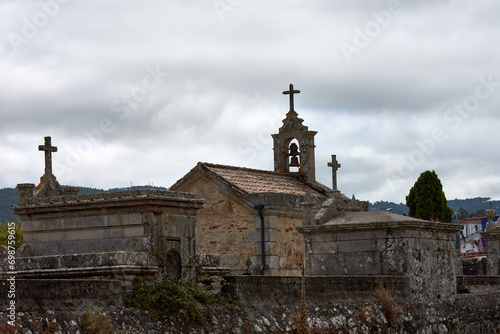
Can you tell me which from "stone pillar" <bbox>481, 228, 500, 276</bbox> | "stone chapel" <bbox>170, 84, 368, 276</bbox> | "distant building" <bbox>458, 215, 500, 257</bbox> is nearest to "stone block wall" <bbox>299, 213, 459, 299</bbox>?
"stone chapel" <bbox>170, 84, 368, 276</bbox>

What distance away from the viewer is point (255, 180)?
2159cm

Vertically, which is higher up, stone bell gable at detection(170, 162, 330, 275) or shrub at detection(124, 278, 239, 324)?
stone bell gable at detection(170, 162, 330, 275)

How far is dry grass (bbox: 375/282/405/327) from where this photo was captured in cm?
1290

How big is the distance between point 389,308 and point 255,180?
29.9ft

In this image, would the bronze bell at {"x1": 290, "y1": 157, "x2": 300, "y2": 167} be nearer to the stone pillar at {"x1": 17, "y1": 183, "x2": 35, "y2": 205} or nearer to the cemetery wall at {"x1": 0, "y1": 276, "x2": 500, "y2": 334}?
the cemetery wall at {"x1": 0, "y1": 276, "x2": 500, "y2": 334}

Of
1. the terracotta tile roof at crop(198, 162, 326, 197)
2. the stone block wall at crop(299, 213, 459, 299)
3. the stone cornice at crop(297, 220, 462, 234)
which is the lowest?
the stone block wall at crop(299, 213, 459, 299)

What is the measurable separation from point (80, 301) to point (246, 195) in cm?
1091

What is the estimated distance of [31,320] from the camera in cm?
795

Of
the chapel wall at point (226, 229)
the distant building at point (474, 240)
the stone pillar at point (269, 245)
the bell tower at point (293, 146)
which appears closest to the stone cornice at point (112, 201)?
the chapel wall at point (226, 229)

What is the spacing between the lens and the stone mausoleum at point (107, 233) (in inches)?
403

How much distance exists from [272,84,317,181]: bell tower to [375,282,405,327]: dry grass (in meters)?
11.1

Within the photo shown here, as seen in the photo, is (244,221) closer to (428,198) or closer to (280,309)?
(280,309)

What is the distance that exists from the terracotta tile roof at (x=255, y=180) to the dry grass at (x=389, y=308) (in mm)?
7085

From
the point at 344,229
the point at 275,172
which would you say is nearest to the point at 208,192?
the point at 275,172
